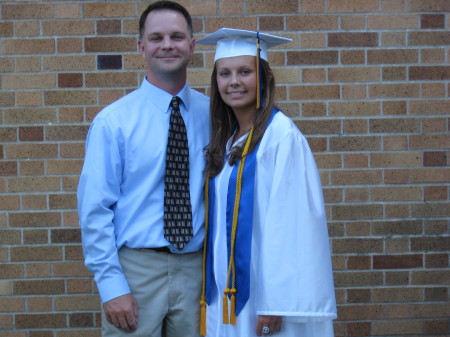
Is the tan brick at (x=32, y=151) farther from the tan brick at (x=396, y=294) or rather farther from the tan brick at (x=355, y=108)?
the tan brick at (x=396, y=294)

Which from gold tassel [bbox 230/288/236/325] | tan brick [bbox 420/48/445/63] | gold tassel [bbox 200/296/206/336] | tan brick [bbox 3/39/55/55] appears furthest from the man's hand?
tan brick [bbox 420/48/445/63]

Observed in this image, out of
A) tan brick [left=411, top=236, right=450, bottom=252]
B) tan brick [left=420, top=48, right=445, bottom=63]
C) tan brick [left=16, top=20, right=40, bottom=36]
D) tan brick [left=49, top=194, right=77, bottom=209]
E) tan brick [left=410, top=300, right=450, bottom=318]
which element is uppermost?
tan brick [left=16, top=20, right=40, bottom=36]

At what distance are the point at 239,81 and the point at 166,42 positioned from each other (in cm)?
35

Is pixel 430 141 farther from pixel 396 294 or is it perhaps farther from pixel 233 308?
pixel 233 308

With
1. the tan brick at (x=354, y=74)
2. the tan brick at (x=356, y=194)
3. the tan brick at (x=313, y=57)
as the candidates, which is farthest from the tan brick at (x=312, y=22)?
the tan brick at (x=356, y=194)

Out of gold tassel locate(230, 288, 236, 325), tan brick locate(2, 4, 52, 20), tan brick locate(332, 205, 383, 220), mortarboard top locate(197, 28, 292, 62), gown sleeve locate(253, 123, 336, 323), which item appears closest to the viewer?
gown sleeve locate(253, 123, 336, 323)

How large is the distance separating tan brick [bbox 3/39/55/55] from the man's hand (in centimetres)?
176

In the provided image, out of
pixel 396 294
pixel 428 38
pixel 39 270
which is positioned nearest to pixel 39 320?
pixel 39 270

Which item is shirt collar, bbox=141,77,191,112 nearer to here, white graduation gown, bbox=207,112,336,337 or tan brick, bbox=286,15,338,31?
white graduation gown, bbox=207,112,336,337

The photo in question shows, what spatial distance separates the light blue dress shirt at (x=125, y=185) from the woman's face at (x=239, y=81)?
0.26m

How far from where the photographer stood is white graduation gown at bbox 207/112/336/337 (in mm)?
2609

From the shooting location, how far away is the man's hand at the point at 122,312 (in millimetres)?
2689

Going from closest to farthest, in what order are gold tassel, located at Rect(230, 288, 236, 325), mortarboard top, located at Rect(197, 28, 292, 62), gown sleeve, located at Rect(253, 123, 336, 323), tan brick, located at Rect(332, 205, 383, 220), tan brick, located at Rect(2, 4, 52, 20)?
gown sleeve, located at Rect(253, 123, 336, 323)
gold tassel, located at Rect(230, 288, 236, 325)
mortarboard top, located at Rect(197, 28, 292, 62)
tan brick, located at Rect(2, 4, 52, 20)
tan brick, located at Rect(332, 205, 383, 220)

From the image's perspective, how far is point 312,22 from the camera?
3857 millimetres
